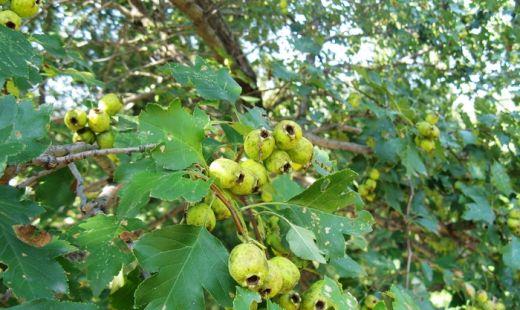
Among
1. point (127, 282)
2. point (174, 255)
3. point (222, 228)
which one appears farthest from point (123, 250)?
point (222, 228)

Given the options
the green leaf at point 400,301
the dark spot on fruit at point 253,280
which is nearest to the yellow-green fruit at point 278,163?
the dark spot on fruit at point 253,280

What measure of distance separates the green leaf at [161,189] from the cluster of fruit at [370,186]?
255 centimetres

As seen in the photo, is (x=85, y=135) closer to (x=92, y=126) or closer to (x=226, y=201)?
(x=92, y=126)

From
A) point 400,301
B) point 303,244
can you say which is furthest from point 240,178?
point 400,301

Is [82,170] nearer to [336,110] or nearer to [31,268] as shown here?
[31,268]

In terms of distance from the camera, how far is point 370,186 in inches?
144

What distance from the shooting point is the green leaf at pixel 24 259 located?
1404mm

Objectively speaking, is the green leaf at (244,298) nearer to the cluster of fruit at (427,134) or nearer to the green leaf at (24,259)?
the green leaf at (24,259)

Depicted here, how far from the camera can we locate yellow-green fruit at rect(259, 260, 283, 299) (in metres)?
1.28

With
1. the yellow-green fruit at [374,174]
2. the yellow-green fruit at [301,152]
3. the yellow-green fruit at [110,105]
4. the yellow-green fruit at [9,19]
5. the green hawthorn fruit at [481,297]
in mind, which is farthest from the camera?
the yellow-green fruit at [374,174]

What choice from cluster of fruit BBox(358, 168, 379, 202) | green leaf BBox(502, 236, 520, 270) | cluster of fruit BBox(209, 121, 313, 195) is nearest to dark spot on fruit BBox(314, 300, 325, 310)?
cluster of fruit BBox(209, 121, 313, 195)

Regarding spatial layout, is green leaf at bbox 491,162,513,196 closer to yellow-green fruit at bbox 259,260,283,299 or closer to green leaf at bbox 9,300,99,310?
yellow-green fruit at bbox 259,260,283,299

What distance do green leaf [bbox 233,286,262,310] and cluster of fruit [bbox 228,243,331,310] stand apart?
0.06 feet

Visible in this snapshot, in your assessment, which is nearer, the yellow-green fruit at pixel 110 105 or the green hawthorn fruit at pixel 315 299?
the green hawthorn fruit at pixel 315 299
